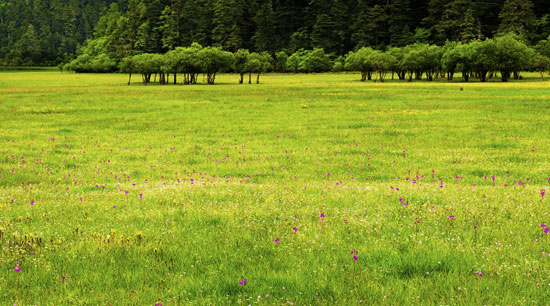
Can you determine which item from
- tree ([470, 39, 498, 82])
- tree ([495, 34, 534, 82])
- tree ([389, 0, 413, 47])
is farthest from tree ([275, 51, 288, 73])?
tree ([495, 34, 534, 82])

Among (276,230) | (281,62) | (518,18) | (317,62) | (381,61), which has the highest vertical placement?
(518,18)

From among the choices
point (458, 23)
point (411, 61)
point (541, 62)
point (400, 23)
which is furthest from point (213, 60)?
point (400, 23)

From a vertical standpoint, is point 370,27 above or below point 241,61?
above

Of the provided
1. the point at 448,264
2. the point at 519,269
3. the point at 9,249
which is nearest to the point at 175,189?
the point at 9,249

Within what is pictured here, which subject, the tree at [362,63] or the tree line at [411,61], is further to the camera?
the tree at [362,63]

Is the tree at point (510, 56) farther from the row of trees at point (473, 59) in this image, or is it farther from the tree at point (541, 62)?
the tree at point (541, 62)

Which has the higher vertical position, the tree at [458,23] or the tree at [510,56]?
the tree at [458,23]

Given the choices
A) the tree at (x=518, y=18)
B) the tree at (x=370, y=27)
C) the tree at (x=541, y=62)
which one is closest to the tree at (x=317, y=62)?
the tree at (x=370, y=27)

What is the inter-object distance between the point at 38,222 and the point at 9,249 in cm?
156

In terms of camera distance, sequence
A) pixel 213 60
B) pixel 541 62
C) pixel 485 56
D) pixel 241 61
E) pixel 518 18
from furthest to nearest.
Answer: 1. pixel 518 18
2. pixel 241 61
3. pixel 213 60
4. pixel 541 62
5. pixel 485 56

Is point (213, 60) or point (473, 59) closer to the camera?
point (473, 59)

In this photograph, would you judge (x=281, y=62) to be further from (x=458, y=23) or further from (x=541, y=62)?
(x=541, y=62)

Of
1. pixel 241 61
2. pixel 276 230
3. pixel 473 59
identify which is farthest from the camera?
pixel 241 61

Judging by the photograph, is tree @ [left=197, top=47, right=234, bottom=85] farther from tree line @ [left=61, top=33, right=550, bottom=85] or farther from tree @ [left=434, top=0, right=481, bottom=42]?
tree @ [left=434, top=0, right=481, bottom=42]
